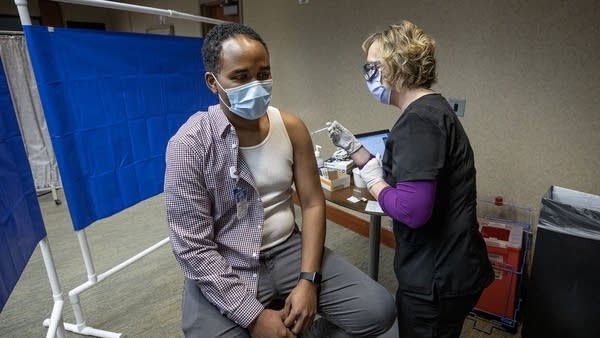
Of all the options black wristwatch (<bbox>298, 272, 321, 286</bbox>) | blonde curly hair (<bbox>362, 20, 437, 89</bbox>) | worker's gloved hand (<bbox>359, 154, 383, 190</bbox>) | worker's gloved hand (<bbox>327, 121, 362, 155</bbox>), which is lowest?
black wristwatch (<bbox>298, 272, 321, 286</bbox>)

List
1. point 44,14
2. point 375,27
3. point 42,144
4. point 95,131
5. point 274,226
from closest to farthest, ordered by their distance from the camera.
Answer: point 274,226
point 95,131
point 375,27
point 42,144
point 44,14

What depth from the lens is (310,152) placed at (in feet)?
4.06

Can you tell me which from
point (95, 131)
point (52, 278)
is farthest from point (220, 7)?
point (52, 278)

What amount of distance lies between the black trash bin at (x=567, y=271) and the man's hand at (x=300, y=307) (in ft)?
3.40

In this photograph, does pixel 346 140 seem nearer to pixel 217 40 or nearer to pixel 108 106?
pixel 217 40

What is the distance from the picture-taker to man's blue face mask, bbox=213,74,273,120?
1055mm

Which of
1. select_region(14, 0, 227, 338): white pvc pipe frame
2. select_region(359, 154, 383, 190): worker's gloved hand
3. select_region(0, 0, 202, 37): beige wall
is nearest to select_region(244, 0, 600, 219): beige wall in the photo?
select_region(359, 154, 383, 190): worker's gloved hand

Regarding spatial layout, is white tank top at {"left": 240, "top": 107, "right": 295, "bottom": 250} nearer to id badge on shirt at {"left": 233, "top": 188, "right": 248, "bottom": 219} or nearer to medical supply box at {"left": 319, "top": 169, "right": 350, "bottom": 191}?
id badge on shirt at {"left": 233, "top": 188, "right": 248, "bottom": 219}

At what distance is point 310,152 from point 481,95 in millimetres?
1171

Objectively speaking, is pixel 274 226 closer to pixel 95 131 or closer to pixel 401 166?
pixel 401 166

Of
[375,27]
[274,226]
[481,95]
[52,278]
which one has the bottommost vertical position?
[52,278]

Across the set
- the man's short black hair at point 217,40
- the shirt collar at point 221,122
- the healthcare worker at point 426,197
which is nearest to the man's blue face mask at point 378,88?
the healthcare worker at point 426,197

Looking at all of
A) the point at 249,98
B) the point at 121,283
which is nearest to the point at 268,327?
the point at 249,98

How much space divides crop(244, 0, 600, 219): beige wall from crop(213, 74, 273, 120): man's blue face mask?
1.31 meters
